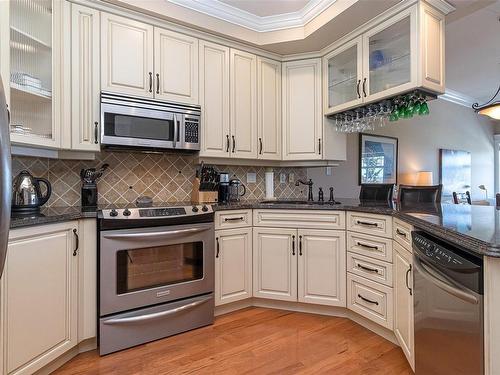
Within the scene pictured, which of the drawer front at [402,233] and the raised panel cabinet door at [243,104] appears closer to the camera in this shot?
the drawer front at [402,233]

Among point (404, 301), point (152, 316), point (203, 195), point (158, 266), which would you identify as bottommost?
point (152, 316)

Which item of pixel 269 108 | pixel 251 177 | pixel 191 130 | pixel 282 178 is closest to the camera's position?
pixel 191 130

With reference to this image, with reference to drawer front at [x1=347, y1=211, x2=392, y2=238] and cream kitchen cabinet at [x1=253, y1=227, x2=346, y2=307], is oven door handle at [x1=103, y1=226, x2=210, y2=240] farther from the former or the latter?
drawer front at [x1=347, y1=211, x2=392, y2=238]

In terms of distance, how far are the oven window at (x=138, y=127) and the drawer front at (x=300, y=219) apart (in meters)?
1.00

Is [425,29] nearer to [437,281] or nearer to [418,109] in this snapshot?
[418,109]

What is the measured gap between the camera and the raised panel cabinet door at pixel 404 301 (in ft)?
5.37

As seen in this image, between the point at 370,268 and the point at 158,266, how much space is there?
5.00 ft

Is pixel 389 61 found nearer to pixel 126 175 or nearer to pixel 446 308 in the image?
pixel 446 308

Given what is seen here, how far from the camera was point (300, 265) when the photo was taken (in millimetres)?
2477

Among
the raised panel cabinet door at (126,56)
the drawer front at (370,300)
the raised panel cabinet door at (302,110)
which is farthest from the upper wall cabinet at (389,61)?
the raised panel cabinet door at (126,56)

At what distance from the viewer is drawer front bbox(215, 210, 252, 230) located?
2.40 meters

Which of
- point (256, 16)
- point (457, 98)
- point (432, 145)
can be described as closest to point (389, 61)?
point (256, 16)

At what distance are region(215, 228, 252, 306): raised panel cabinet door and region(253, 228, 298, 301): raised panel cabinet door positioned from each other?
0.22ft

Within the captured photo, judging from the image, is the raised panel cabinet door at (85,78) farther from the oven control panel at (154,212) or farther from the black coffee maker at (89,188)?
the oven control panel at (154,212)
